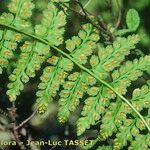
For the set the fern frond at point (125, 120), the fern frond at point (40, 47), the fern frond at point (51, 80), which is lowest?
the fern frond at point (125, 120)

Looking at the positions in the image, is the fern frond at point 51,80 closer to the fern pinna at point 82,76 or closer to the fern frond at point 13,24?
the fern pinna at point 82,76

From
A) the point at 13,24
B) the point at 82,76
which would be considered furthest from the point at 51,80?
the point at 13,24

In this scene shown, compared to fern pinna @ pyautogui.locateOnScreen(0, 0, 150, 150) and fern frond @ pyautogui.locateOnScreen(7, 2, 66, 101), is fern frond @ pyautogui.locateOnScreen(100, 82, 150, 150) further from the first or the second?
fern frond @ pyautogui.locateOnScreen(7, 2, 66, 101)

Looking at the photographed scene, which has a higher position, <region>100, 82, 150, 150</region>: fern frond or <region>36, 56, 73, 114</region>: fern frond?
<region>36, 56, 73, 114</region>: fern frond

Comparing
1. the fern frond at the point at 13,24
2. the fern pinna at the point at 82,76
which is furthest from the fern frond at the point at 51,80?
the fern frond at the point at 13,24

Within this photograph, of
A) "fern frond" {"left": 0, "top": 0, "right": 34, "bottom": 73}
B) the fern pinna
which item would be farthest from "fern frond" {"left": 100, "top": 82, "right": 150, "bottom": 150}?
"fern frond" {"left": 0, "top": 0, "right": 34, "bottom": 73}

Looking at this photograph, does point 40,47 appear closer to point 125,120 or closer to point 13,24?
point 13,24

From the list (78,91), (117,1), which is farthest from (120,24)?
(78,91)

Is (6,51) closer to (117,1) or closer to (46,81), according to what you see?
(46,81)
